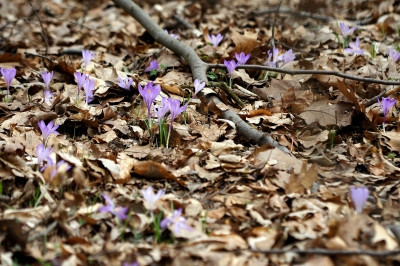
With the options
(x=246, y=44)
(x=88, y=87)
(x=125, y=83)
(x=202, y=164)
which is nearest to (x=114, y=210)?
(x=202, y=164)

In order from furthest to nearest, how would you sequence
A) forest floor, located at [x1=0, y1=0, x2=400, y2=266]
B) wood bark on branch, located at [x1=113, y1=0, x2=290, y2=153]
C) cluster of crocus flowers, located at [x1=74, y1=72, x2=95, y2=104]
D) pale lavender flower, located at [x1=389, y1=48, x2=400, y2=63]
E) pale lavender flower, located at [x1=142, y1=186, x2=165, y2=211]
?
pale lavender flower, located at [x1=389, y1=48, x2=400, y2=63]
cluster of crocus flowers, located at [x1=74, y1=72, x2=95, y2=104]
wood bark on branch, located at [x1=113, y1=0, x2=290, y2=153]
pale lavender flower, located at [x1=142, y1=186, x2=165, y2=211]
forest floor, located at [x1=0, y1=0, x2=400, y2=266]

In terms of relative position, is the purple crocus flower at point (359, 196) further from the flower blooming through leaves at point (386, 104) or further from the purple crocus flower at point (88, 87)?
the purple crocus flower at point (88, 87)

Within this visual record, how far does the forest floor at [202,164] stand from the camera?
2084 mm

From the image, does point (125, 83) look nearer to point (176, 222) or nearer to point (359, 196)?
point (176, 222)

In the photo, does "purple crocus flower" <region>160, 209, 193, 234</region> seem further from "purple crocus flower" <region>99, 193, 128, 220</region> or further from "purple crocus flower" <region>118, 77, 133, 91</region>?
"purple crocus flower" <region>118, 77, 133, 91</region>

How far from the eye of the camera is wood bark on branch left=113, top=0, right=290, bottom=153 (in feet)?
9.71

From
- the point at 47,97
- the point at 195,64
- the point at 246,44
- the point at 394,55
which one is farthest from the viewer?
the point at 246,44

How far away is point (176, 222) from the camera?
2166 mm

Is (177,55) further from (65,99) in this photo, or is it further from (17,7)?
(17,7)

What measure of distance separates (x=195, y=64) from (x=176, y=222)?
2.02 m

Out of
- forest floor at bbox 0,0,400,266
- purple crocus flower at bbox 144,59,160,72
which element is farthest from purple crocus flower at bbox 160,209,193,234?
purple crocus flower at bbox 144,59,160,72

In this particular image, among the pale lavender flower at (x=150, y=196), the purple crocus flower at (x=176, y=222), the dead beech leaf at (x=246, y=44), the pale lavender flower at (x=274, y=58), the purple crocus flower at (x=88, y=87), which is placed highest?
the dead beech leaf at (x=246, y=44)

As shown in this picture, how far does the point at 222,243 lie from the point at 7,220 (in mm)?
997

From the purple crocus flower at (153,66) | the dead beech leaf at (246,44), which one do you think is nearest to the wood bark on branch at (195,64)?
the purple crocus flower at (153,66)
